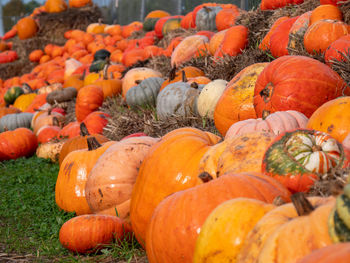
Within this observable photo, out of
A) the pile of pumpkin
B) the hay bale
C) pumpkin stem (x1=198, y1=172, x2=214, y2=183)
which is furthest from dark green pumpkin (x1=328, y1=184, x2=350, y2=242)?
the hay bale

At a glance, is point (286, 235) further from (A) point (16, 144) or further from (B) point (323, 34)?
(A) point (16, 144)

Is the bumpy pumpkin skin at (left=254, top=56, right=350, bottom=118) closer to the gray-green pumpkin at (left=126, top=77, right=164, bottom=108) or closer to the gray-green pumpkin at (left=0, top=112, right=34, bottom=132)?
the gray-green pumpkin at (left=126, top=77, right=164, bottom=108)

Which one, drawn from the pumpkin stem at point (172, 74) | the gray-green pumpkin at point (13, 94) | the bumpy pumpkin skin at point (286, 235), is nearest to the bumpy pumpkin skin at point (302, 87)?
the bumpy pumpkin skin at point (286, 235)

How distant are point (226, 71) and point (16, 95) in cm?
939

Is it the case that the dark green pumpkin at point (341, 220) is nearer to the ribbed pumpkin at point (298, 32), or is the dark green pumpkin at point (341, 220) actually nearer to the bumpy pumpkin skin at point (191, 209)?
the bumpy pumpkin skin at point (191, 209)

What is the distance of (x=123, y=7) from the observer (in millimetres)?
20391

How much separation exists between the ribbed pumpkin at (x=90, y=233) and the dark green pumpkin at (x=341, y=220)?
1.95m

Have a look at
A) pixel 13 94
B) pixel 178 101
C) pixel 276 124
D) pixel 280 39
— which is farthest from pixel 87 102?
pixel 13 94

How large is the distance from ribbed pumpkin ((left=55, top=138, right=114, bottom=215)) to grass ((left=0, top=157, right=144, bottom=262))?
110 mm

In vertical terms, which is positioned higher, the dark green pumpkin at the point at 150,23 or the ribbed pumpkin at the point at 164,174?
the ribbed pumpkin at the point at 164,174

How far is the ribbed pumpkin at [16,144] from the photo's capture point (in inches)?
295

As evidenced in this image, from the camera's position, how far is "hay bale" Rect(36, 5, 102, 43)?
20000 millimetres

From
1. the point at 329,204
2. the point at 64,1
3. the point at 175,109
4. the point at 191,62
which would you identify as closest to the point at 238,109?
the point at 175,109

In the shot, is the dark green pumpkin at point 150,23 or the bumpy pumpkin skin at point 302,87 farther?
the dark green pumpkin at point 150,23
